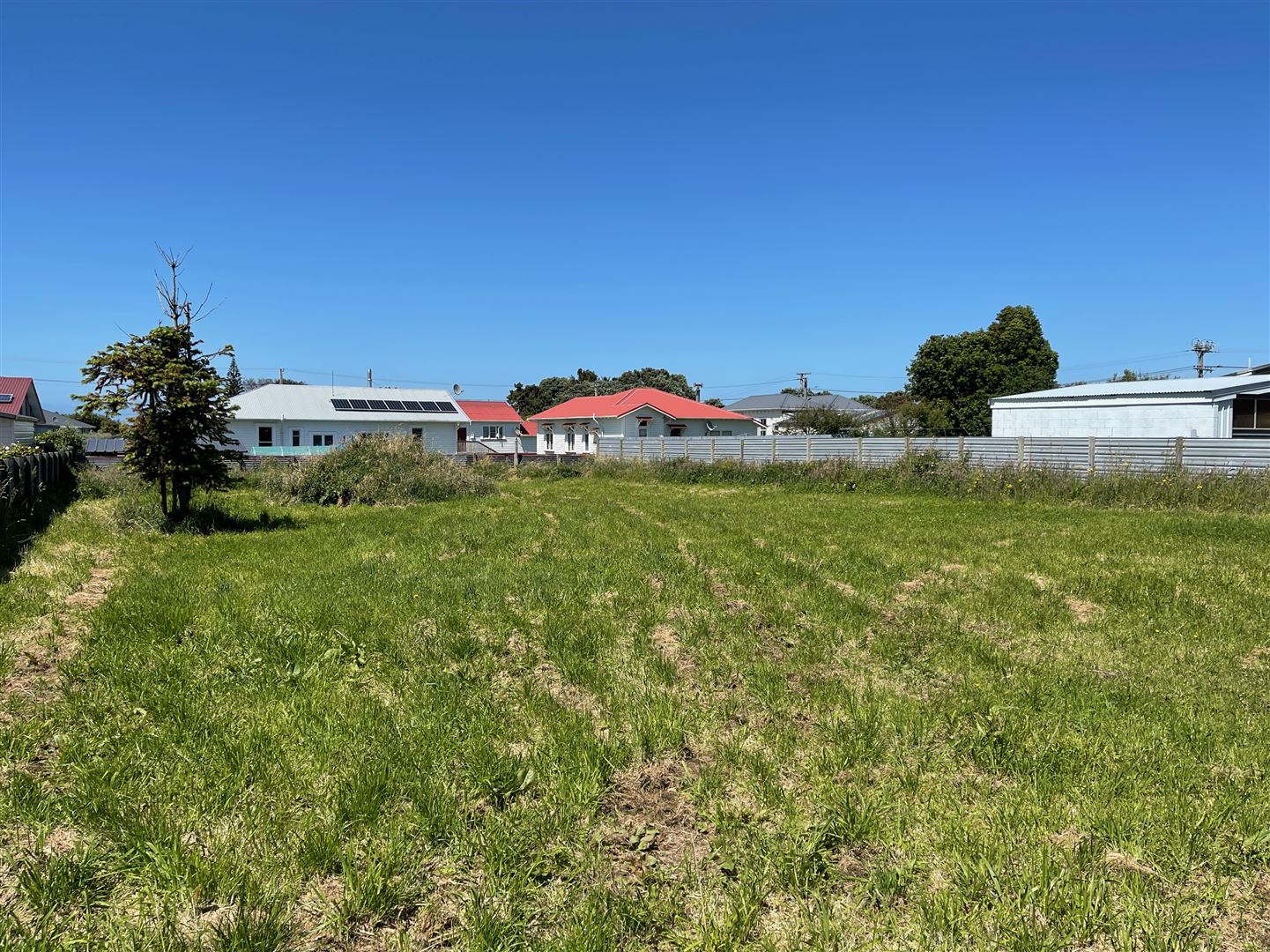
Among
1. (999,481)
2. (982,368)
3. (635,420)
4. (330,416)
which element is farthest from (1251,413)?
(330,416)

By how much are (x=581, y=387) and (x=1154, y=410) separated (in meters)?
60.4

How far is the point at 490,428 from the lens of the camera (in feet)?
184

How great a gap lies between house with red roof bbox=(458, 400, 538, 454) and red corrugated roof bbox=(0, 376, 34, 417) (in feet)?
81.4

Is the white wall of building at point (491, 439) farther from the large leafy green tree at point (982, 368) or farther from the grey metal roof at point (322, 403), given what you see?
the large leafy green tree at point (982, 368)

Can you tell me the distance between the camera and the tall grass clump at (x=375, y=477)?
1848 centimetres

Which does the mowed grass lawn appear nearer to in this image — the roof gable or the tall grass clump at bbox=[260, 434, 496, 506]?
the tall grass clump at bbox=[260, 434, 496, 506]

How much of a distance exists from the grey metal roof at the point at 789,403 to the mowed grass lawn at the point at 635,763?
71.5 metres

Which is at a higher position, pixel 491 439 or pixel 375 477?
pixel 491 439

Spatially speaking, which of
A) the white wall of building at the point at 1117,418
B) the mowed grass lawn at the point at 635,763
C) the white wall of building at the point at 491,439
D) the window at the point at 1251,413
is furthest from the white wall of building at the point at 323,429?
the mowed grass lawn at the point at 635,763

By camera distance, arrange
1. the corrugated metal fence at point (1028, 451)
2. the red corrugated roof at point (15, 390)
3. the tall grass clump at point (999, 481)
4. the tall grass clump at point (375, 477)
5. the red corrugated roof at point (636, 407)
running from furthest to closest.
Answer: the red corrugated roof at point (636, 407), the red corrugated roof at point (15, 390), the tall grass clump at point (375, 477), the corrugated metal fence at point (1028, 451), the tall grass clump at point (999, 481)

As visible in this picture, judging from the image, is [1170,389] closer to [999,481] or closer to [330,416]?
[999,481]

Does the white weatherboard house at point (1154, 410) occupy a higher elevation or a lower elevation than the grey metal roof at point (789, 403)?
lower

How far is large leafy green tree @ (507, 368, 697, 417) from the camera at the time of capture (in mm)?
81500

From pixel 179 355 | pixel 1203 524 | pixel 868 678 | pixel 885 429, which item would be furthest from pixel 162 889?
pixel 885 429
